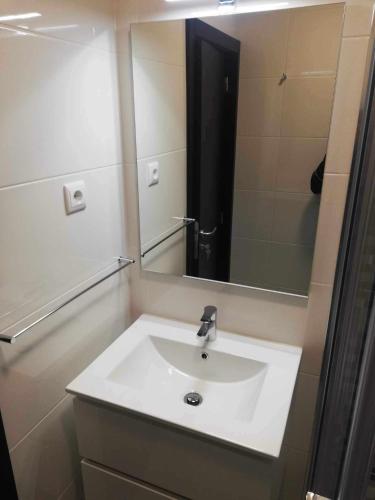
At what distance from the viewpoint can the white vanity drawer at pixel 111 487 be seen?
1.08 meters

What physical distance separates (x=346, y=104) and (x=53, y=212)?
0.82 metres

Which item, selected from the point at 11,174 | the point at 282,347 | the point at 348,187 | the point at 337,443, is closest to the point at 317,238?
the point at 348,187

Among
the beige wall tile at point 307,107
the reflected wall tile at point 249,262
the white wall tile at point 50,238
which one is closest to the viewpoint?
the white wall tile at point 50,238

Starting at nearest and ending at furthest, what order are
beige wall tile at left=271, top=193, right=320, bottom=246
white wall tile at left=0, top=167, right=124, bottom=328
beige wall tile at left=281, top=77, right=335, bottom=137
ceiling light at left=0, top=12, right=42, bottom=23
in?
ceiling light at left=0, top=12, right=42, bottom=23 → white wall tile at left=0, top=167, right=124, bottom=328 → beige wall tile at left=281, top=77, right=335, bottom=137 → beige wall tile at left=271, top=193, right=320, bottom=246

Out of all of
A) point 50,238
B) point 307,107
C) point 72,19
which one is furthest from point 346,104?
point 50,238

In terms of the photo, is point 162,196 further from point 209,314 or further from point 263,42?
point 263,42

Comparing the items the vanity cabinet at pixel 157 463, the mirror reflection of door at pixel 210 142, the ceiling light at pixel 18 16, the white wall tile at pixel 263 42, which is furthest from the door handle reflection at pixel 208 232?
the ceiling light at pixel 18 16

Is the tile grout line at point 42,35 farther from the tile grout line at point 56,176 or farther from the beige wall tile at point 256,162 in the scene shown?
the beige wall tile at point 256,162

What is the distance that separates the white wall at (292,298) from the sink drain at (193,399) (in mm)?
256

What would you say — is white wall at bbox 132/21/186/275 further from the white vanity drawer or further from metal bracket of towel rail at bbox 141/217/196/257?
the white vanity drawer

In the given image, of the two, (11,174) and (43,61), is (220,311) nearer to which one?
(11,174)

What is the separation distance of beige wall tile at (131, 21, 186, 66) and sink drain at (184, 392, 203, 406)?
1.05 m

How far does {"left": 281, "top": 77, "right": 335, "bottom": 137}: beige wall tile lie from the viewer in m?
1.00

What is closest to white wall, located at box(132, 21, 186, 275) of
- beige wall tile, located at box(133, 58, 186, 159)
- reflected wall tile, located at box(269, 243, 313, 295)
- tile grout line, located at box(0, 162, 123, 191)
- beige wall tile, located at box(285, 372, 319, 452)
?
beige wall tile, located at box(133, 58, 186, 159)
